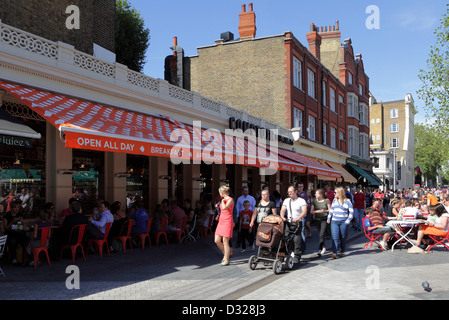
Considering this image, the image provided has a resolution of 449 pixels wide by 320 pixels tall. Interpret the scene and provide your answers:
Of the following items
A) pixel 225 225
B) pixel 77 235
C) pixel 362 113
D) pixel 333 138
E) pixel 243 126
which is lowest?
pixel 77 235

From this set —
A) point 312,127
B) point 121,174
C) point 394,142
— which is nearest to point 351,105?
point 312,127

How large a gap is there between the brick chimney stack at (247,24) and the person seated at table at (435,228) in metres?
20.0

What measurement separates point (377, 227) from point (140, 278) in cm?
726

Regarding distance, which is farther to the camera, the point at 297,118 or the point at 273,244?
the point at 297,118

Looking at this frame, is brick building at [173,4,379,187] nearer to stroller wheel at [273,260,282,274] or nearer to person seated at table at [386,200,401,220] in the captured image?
person seated at table at [386,200,401,220]

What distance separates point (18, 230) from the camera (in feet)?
27.0

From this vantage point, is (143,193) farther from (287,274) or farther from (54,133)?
(287,274)

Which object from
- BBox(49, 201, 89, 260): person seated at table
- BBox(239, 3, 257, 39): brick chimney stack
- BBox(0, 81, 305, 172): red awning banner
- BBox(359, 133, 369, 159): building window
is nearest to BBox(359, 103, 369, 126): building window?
BBox(359, 133, 369, 159): building window

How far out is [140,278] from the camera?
7.20 meters

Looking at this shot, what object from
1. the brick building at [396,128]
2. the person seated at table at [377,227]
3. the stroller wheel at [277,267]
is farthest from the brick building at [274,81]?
the brick building at [396,128]

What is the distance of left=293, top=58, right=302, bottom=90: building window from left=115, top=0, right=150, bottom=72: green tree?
12.7 meters

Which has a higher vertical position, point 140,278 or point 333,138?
point 333,138

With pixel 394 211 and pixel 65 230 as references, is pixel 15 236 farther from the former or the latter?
pixel 394 211
